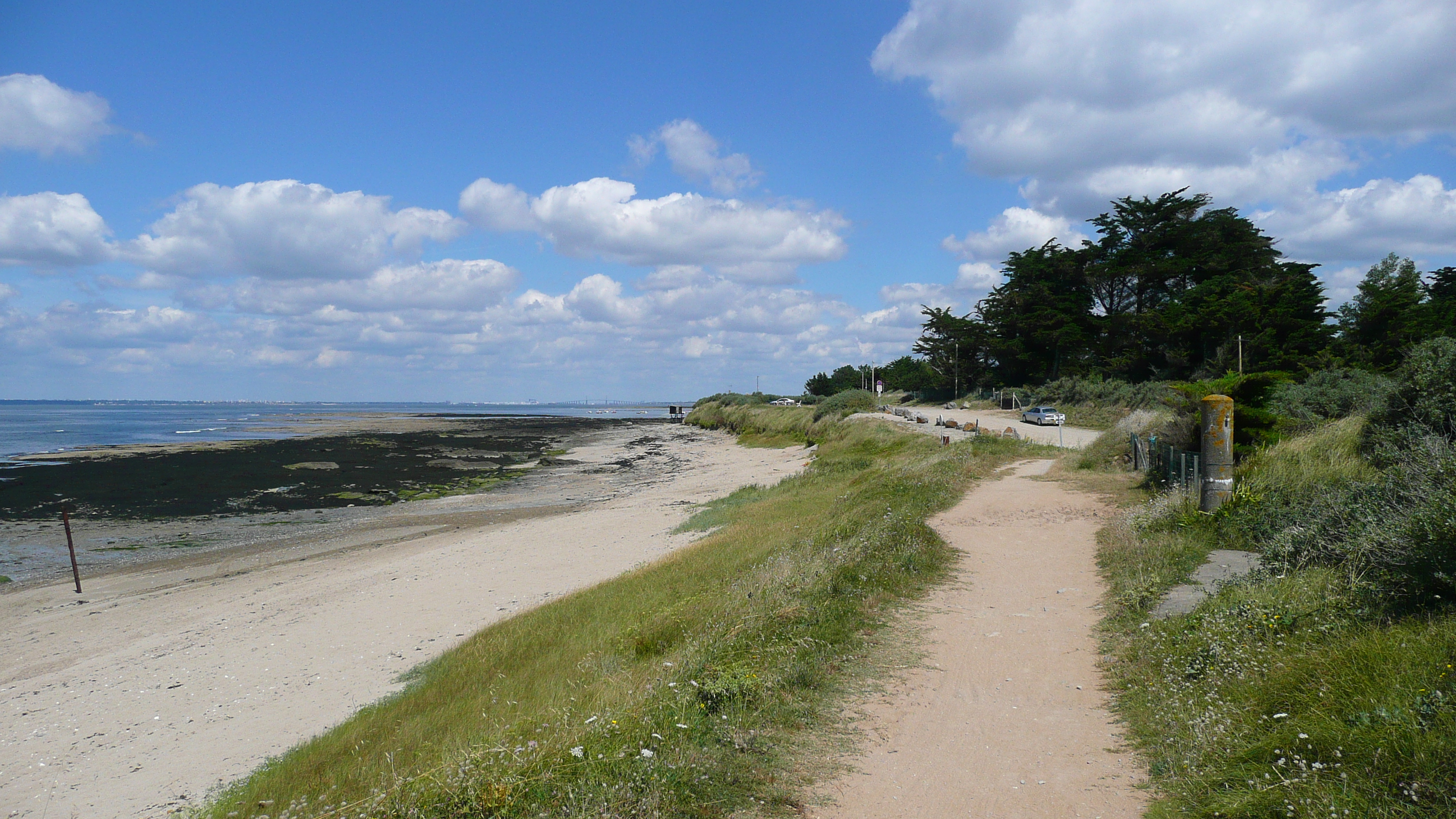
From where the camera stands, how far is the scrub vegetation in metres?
3.76

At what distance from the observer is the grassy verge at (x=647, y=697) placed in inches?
173

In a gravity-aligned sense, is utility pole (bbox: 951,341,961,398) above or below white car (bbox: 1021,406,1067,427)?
above

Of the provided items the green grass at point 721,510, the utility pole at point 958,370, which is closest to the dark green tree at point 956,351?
the utility pole at point 958,370

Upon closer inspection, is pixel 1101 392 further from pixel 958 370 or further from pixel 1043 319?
pixel 958 370

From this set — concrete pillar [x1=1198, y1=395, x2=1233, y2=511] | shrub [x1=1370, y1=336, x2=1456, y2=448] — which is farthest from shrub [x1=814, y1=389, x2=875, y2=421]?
shrub [x1=1370, y1=336, x2=1456, y2=448]

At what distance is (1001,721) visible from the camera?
18.9ft

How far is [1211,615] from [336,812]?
7122mm

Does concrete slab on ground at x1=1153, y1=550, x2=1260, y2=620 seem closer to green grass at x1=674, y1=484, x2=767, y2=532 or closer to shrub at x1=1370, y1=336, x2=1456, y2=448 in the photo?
shrub at x1=1370, y1=336, x2=1456, y2=448

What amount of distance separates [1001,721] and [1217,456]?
306 inches

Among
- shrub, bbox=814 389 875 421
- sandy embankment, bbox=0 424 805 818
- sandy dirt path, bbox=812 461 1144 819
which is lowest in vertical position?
sandy embankment, bbox=0 424 805 818

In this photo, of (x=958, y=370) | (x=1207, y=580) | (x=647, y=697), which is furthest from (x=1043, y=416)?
(x=647, y=697)

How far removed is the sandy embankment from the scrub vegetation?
929 cm

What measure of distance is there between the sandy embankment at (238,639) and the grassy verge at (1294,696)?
363 inches

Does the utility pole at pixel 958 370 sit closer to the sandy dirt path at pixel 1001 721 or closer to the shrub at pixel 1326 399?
the shrub at pixel 1326 399
